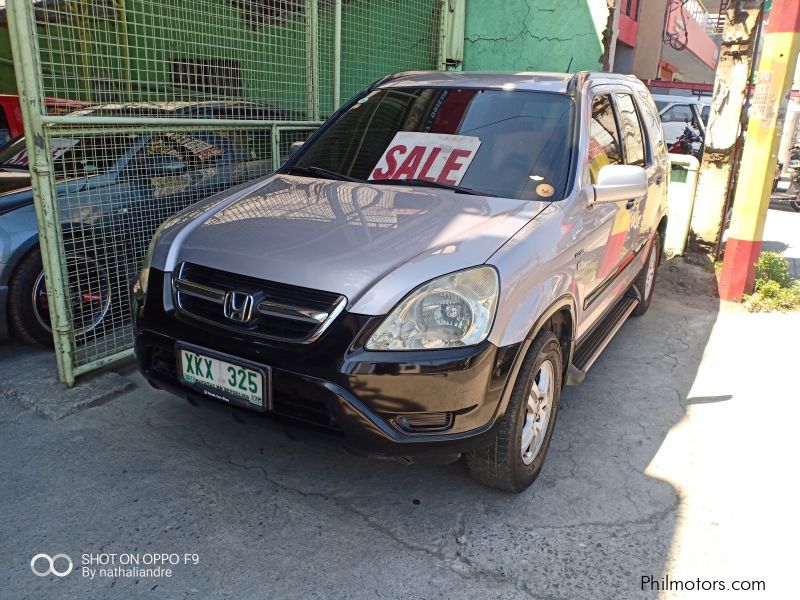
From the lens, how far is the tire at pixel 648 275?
5.09 m

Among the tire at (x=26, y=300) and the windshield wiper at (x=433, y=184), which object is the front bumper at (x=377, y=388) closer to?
the windshield wiper at (x=433, y=184)

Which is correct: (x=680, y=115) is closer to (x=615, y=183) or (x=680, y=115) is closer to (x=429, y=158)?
(x=615, y=183)

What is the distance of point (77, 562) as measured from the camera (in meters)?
2.43

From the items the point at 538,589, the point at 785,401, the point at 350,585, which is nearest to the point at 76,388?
the point at 350,585

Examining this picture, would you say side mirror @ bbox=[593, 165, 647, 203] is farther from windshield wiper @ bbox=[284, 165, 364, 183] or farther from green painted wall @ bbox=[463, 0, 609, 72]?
green painted wall @ bbox=[463, 0, 609, 72]

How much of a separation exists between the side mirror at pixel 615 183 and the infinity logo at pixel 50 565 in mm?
2769

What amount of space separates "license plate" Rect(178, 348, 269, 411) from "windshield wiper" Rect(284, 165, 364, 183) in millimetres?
1311

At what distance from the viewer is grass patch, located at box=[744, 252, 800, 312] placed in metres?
5.75

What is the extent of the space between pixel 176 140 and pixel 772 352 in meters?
4.43

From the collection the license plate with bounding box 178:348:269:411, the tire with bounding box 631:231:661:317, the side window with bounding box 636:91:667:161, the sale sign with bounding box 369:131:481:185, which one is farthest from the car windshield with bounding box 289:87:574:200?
the tire with bounding box 631:231:661:317

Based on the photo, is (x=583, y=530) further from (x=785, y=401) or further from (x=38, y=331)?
(x=38, y=331)

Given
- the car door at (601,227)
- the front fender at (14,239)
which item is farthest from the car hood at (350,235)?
the front fender at (14,239)

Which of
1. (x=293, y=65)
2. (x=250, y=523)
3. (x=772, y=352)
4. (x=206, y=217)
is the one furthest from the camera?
Result: (x=293, y=65)

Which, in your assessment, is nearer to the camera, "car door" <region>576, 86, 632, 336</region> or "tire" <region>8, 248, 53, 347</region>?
"car door" <region>576, 86, 632, 336</region>
